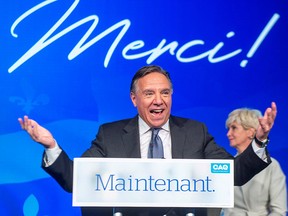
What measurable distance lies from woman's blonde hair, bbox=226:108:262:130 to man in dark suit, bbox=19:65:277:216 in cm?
163

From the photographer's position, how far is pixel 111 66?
546 centimetres

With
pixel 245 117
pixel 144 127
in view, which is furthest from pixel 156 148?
pixel 245 117

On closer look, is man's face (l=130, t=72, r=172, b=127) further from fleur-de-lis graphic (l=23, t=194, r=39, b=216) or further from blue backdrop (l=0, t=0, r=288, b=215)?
fleur-de-lis graphic (l=23, t=194, r=39, b=216)

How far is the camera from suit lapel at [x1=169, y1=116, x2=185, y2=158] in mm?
3309

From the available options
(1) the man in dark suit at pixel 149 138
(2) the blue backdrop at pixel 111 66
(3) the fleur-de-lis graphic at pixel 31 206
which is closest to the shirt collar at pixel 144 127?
(1) the man in dark suit at pixel 149 138

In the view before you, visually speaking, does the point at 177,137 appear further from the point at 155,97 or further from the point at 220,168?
the point at 220,168

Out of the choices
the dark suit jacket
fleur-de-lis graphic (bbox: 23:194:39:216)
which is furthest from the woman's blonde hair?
the dark suit jacket

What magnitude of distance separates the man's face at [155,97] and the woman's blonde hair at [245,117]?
5.76 feet

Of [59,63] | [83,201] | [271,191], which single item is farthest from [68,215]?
[83,201]

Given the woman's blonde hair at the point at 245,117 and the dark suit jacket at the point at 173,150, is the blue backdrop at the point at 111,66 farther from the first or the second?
the dark suit jacket at the point at 173,150

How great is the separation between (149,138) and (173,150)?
0.15 m

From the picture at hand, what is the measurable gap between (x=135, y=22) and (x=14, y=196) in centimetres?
156

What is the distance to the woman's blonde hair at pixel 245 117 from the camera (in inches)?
199

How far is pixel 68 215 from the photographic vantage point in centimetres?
540
